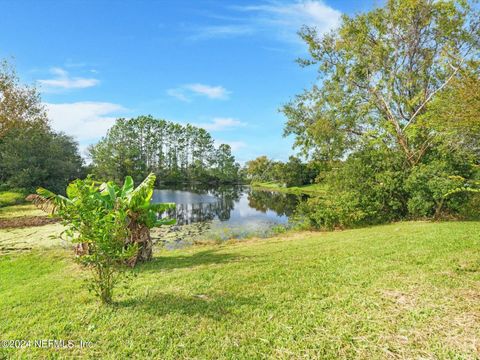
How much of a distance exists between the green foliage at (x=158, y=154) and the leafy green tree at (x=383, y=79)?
4260cm

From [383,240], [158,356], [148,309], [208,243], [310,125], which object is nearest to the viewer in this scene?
[158,356]

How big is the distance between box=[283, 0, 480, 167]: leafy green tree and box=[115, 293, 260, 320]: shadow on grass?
11.1 metres

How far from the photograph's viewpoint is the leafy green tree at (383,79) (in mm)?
12492

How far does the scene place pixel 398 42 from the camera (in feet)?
44.5

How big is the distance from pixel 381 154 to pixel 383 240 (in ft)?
22.9

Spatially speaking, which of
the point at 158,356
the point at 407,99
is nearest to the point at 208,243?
the point at 158,356

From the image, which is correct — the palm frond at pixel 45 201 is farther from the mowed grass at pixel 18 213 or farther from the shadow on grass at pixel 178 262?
the mowed grass at pixel 18 213

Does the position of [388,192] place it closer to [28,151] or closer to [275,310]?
[275,310]

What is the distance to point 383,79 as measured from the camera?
Answer: 14.1 metres

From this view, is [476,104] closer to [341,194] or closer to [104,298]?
[104,298]

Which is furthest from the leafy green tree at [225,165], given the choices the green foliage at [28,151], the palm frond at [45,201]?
the palm frond at [45,201]

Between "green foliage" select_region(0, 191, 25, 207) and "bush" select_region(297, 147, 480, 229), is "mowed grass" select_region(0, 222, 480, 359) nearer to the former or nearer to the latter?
"bush" select_region(297, 147, 480, 229)

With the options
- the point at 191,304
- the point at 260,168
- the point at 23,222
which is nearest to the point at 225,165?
the point at 260,168

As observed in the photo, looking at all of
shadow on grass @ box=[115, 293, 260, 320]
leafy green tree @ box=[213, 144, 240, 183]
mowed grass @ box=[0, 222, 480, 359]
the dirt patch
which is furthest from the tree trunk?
leafy green tree @ box=[213, 144, 240, 183]
